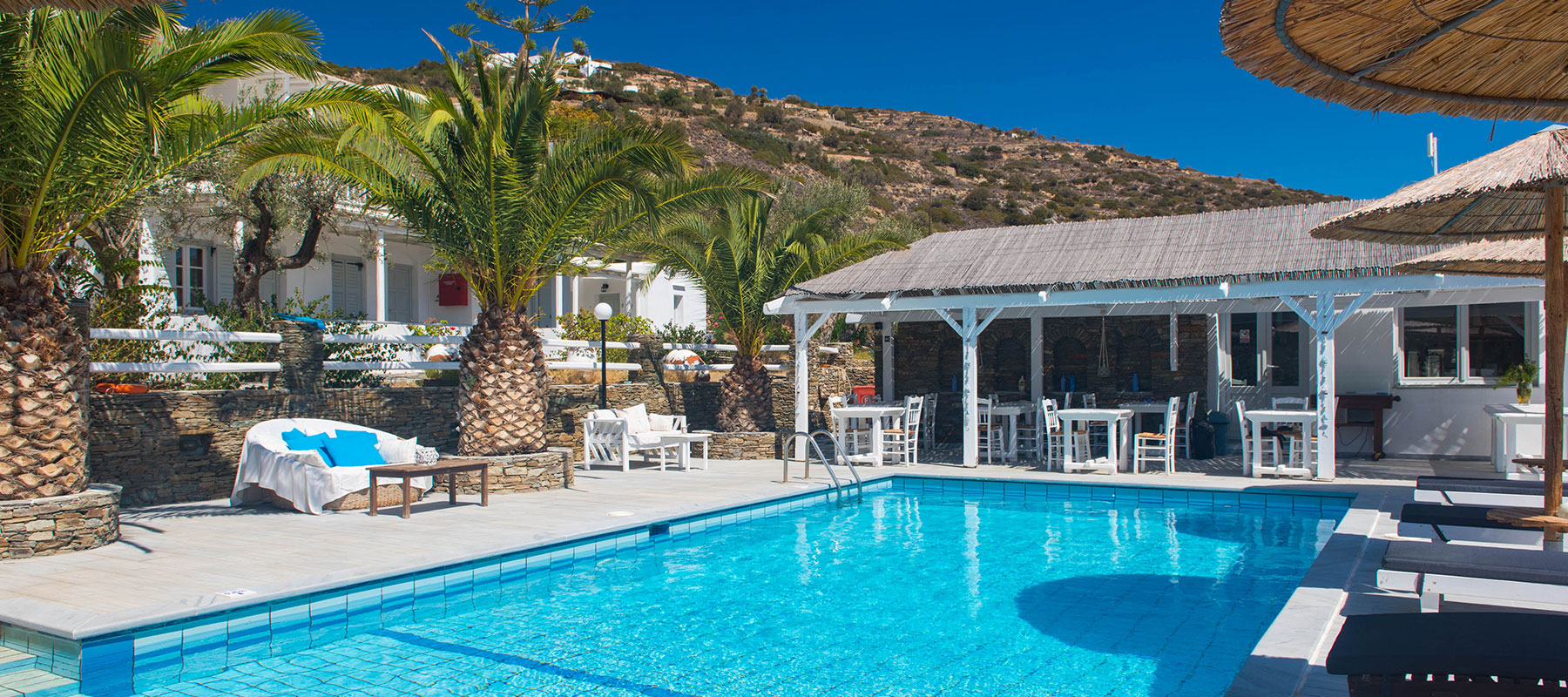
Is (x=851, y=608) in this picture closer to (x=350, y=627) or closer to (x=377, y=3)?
(x=350, y=627)

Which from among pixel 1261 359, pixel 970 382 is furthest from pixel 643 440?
pixel 1261 359

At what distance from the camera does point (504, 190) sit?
1062cm

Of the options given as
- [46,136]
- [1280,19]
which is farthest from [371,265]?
[1280,19]

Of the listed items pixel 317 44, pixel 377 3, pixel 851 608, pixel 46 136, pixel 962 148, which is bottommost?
pixel 851 608

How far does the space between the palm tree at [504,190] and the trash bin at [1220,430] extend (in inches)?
355

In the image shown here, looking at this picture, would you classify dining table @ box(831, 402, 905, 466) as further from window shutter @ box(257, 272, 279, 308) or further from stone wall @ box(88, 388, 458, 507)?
window shutter @ box(257, 272, 279, 308)

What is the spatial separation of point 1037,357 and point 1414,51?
14.3 m

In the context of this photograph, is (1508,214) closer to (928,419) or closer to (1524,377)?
Answer: (1524,377)

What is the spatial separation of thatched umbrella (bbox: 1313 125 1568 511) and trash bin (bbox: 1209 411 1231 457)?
9.31m

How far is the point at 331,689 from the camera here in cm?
522

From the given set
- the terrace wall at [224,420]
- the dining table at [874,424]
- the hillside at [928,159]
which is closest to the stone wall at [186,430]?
the terrace wall at [224,420]

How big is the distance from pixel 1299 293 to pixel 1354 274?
652mm

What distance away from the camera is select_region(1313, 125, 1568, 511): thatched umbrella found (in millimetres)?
4895

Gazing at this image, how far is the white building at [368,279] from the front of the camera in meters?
18.8
